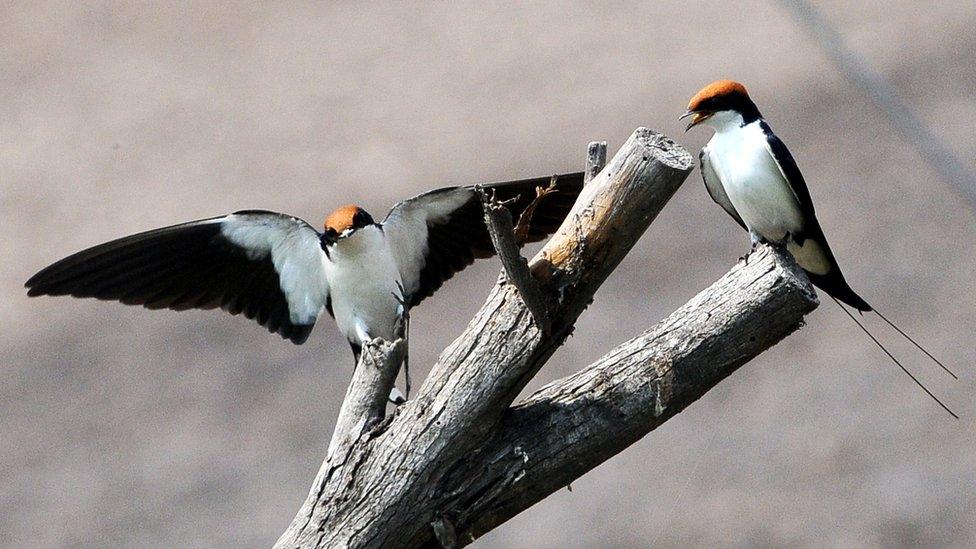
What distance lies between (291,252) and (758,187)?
5.67ft

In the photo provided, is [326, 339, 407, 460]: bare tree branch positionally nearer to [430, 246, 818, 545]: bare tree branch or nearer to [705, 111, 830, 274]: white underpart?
[430, 246, 818, 545]: bare tree branch

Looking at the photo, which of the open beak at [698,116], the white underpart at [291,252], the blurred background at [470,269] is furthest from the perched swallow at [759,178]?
the blurred background at [470,269]

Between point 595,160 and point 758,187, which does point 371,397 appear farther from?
point 758,187

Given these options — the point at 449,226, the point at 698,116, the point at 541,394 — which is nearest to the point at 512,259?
the point at 541,394

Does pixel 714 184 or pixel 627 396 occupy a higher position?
pixel 714 184

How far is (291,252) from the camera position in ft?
18.8

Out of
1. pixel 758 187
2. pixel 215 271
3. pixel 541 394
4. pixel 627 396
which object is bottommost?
pixel 627 396

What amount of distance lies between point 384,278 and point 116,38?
30.1 ft

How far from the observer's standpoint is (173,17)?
558 inches

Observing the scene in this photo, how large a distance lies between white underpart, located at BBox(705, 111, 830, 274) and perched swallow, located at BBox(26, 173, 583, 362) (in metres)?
0.58

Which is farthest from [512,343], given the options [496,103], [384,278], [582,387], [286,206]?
[496,103]

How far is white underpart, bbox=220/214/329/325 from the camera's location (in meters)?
5.64

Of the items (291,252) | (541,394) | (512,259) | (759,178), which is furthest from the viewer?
(291,252)

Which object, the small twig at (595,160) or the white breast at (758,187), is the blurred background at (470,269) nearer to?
the white breast at (758,187)
